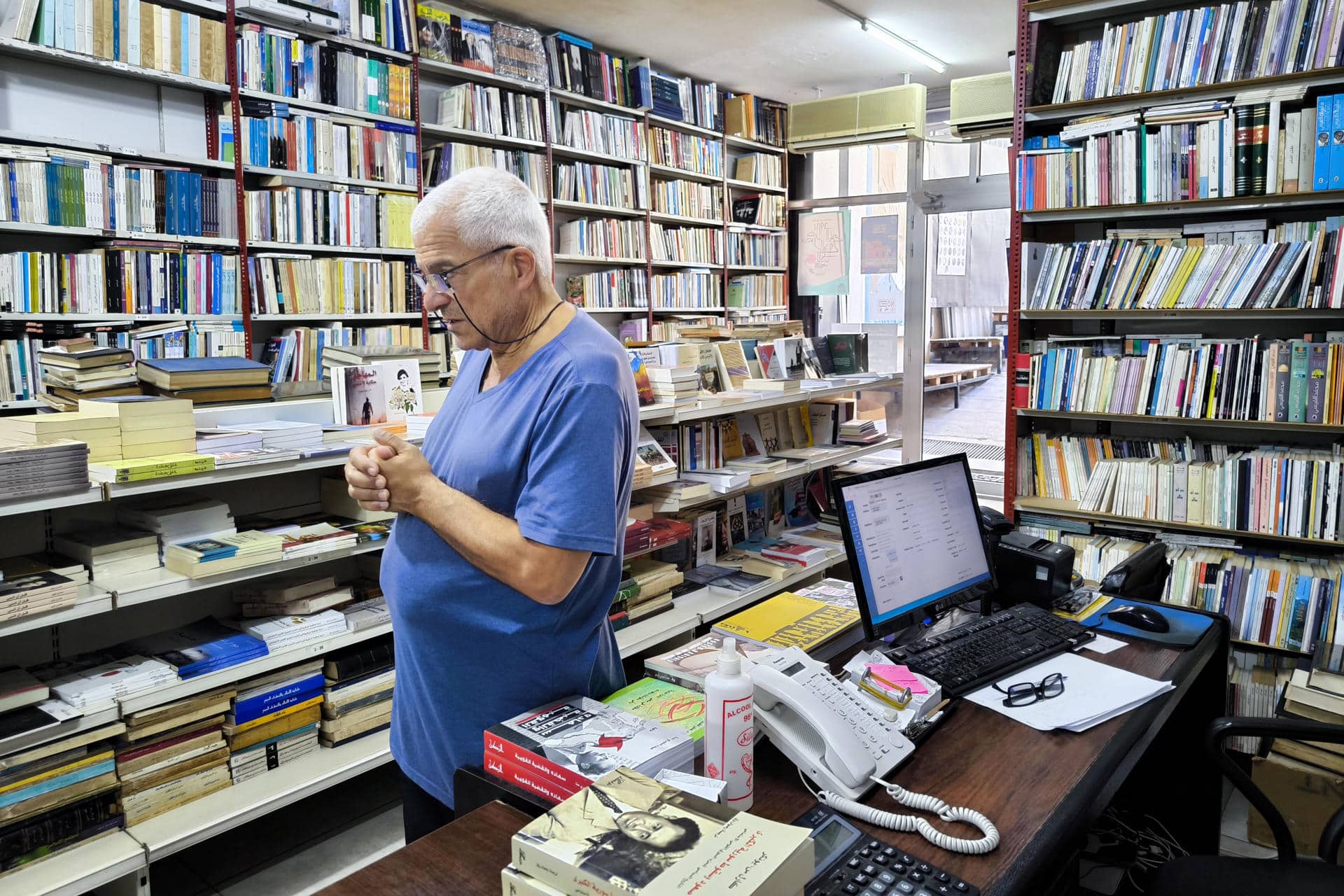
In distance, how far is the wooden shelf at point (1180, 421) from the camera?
10.1 feet

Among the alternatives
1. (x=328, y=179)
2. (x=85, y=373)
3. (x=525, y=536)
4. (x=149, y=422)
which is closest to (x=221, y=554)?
(x=149, y=422)

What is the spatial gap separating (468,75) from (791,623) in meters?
4.21

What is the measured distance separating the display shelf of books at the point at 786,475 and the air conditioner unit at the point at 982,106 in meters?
2.24

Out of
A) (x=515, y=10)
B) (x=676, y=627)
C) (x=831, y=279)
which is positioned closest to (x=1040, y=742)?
(x=676, y=627)

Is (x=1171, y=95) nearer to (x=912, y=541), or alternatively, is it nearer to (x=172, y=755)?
(x=912, y=541)

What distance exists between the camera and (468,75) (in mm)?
5062

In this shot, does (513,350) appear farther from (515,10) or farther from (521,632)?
(515,10)

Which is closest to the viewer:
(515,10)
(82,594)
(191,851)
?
(82,594)

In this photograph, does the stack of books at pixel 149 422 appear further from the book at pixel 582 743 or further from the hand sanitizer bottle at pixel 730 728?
the hand sanitizer bottle at pixel 730 728

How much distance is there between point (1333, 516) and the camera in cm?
304

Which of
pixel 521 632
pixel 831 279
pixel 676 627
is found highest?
pixel 831 279

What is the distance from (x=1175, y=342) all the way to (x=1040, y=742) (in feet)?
7.92

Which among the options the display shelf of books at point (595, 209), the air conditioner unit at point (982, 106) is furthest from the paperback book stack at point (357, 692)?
the air conditioner unit at point (982, 106)

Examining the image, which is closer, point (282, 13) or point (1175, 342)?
point (1175, 342)
